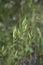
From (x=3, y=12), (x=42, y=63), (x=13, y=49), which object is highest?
(x=3, y=12)

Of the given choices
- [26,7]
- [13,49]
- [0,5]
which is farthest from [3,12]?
[13,49]

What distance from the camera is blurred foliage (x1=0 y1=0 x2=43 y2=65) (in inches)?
72.3

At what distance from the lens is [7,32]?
2174 mm

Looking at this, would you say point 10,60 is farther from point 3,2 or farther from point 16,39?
point 3,2

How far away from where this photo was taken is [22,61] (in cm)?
184

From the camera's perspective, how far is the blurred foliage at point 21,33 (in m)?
1.84

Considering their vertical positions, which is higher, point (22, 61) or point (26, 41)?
point (26, 41)

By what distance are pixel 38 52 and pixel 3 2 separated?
0.73 meters

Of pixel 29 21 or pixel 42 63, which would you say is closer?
pixel 42 63

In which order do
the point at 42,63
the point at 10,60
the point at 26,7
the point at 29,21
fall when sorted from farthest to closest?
the point at 26,7
the point at 29,21
the point at 42,63
the point at 10,60

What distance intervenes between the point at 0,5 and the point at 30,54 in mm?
740

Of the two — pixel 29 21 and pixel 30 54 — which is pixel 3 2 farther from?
pixel 30 54

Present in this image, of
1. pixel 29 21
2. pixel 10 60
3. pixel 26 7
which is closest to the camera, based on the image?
pixel 10 60

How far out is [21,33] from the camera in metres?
1.82
